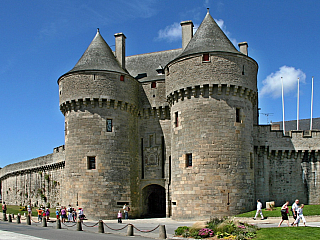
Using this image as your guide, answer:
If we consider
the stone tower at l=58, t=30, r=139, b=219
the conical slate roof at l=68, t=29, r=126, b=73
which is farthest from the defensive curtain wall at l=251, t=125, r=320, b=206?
the conical slate roof at l=68, t=29, r=126, b=73

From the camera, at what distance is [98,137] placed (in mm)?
29922

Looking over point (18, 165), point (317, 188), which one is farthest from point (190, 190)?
point (18, 165)

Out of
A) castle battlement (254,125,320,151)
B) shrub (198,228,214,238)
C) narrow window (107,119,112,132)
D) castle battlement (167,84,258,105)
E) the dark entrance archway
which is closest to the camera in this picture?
shrub (198,228,214,238)

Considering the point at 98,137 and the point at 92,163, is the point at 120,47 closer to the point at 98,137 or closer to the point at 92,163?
the point at 98,137

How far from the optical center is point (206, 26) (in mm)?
29188

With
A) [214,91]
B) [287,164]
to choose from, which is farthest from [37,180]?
[287,164]

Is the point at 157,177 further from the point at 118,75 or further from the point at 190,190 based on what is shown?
the point at 118,75

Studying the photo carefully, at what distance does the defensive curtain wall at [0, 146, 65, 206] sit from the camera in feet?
136

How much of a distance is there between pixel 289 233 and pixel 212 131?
9889mm

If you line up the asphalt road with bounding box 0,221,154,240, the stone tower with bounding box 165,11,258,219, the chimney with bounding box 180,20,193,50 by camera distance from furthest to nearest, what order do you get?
1. the chimney with bounding box 180,20,193,50
2. the stone tower with bounding box 165,11,258,219
3. the asphalt road with bounding box 0,221,154,240

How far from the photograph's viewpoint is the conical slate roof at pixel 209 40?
27.2 metres

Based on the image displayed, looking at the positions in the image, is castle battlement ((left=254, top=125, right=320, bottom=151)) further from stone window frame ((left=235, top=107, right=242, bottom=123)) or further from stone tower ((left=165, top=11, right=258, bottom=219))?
stone window frame ((left=235, top=107, right=242, bottom=123))

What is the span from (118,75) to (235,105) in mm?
9685

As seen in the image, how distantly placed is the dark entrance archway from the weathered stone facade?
9 centimetres
